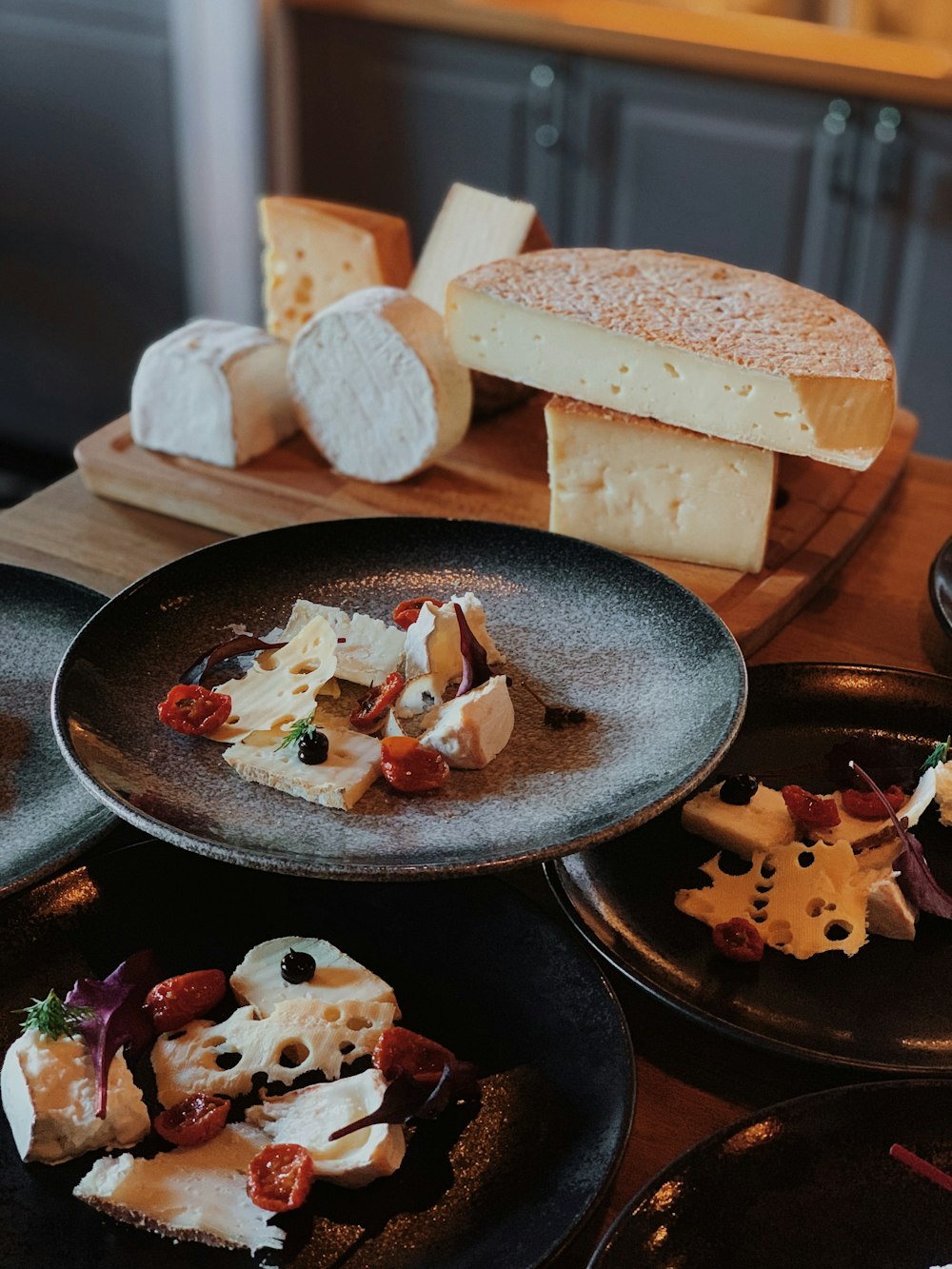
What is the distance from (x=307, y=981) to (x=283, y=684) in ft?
0.90

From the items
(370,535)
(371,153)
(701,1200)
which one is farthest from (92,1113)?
(371,153)

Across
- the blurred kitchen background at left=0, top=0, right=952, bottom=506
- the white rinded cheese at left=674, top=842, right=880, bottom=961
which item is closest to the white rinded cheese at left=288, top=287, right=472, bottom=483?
the white rinded cheese at left=674, top=842, right=880, bottom=961

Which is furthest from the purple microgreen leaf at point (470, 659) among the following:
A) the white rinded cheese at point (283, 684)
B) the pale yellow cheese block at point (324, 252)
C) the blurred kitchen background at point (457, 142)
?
the blurred kitchen background at point (457, 142)

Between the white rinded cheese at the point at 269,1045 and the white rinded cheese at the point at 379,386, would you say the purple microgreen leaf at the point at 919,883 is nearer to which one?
the white rinded cheese at the point at 269,1045

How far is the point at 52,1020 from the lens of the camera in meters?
0.89

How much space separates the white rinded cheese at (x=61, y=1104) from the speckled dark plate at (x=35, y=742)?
152mm

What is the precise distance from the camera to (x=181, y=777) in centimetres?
102

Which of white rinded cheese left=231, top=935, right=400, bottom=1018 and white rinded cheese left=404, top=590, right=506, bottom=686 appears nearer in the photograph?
white rinded cheese left=231, top=935, right=400, bottom=1018

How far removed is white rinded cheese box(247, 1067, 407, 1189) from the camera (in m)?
0.83

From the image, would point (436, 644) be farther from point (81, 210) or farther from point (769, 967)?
point (81, 210)

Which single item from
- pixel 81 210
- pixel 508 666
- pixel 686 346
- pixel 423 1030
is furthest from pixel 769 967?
pixel 81 210

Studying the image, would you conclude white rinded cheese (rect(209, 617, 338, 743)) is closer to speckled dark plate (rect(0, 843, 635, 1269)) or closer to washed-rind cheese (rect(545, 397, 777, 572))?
speckled dark plate (rect(0, 843, 635, 1269))

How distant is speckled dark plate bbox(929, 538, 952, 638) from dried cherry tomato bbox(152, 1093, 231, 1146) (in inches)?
35.5

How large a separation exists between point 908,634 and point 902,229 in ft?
6.75
